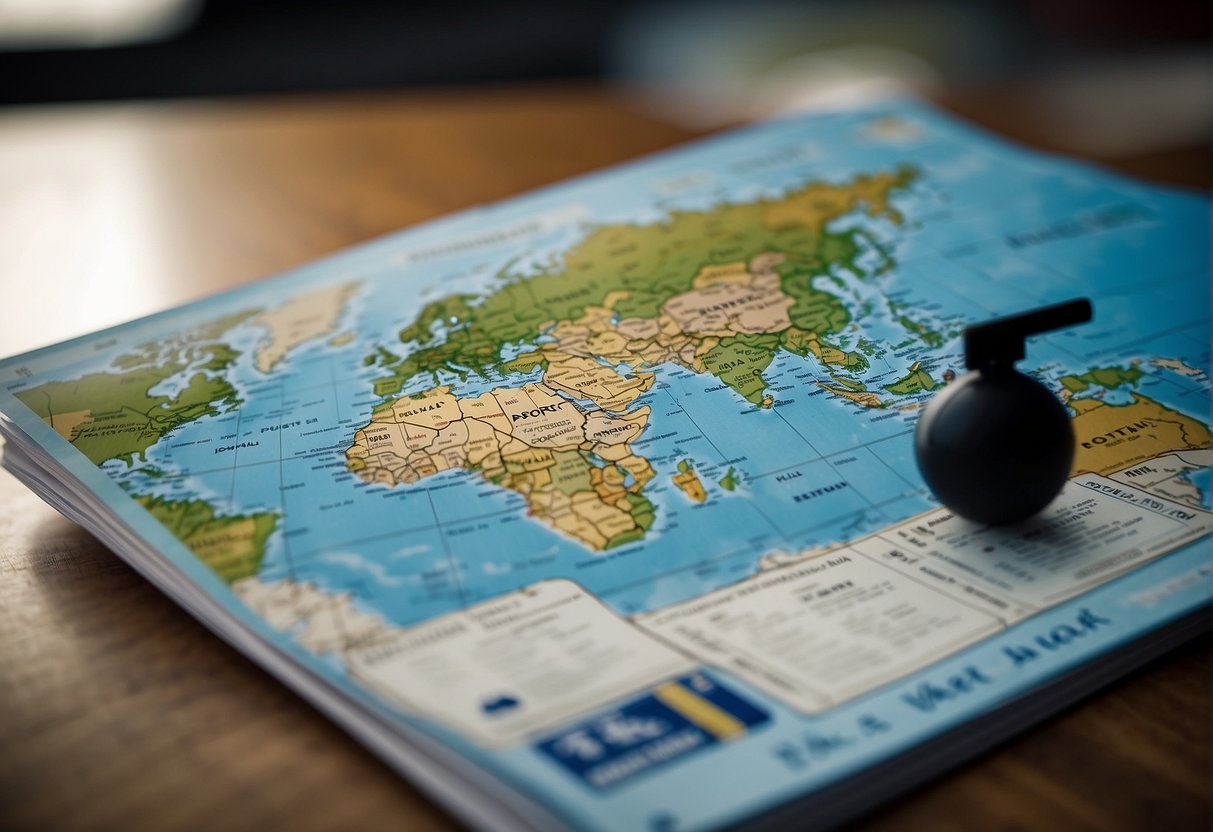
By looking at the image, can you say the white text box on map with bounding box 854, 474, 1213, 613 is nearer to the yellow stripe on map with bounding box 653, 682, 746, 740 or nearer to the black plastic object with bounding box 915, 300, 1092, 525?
the black plastic object with bounding box 915, 300, 1092, 525

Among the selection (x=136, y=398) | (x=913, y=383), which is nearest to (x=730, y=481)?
(x=913, y=383)

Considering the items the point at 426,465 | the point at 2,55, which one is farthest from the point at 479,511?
the point at 2,55

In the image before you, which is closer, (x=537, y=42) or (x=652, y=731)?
(x=652, y=731)

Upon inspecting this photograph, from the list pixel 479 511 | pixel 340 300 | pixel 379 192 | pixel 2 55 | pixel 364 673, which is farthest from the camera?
pixel 2 55

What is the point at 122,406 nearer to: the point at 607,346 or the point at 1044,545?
the point at 607,346

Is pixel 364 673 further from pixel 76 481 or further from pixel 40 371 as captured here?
pixel 40 371

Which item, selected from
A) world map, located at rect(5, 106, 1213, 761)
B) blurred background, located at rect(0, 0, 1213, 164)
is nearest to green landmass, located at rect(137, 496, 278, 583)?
world map, located at rect(5, 106, 1213, 761)
